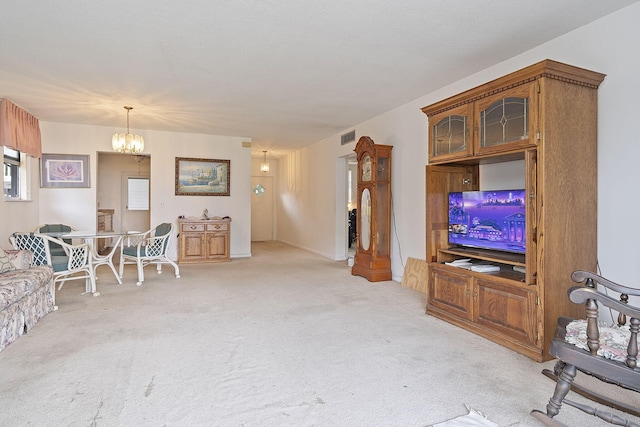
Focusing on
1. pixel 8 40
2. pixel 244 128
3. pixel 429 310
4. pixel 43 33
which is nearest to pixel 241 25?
pixel 43 33

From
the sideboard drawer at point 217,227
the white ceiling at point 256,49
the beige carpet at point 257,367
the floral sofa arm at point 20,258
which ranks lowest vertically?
the beige carpet at point 257,367

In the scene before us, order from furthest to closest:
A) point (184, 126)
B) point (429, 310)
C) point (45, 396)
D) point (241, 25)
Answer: point (184, 126), point (429, 310), point (241, 25), point (45, 396)

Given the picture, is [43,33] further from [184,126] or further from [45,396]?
[184,126]

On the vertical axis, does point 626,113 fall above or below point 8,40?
below

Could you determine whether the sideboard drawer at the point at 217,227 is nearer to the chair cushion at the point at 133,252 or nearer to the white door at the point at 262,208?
the chair cushion at the point at 133,252

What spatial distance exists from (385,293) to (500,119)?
100 inches

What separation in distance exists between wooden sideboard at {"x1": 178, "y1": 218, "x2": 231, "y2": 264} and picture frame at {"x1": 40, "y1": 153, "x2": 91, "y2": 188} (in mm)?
1846

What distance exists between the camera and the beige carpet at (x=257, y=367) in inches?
76.2

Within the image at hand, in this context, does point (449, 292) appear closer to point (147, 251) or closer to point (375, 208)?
point (375, 208)

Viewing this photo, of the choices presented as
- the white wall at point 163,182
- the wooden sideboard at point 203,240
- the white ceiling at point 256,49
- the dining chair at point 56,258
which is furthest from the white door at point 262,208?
→ the dining chair at point 56,258

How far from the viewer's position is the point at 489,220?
3.25 metres

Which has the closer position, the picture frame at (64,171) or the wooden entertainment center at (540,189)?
the wooden entertainment center at (540,189)

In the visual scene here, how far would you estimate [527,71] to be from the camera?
2.62 meters

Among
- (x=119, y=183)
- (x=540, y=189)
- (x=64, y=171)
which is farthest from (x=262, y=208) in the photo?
(x=540, y=189)
